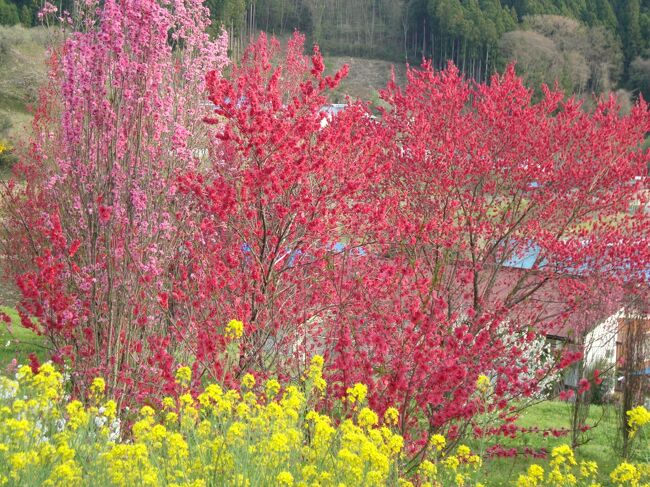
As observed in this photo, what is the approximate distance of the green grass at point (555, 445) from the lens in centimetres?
782

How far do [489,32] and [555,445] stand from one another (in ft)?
159

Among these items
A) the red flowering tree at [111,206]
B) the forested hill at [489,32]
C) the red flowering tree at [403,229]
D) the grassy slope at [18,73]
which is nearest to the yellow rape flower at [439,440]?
the red flowering tree at [403,229]

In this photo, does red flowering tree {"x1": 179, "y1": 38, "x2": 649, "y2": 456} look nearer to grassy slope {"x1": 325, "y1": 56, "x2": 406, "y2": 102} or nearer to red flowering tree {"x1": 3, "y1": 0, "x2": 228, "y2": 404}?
red flowering tree {"x1": 3, "y1": 0, "x2": 228, "y2": 404}

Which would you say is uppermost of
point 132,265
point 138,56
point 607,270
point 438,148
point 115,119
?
point 138,56

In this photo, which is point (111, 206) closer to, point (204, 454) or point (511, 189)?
point (204, 454)

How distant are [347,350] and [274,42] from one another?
39.0 feet

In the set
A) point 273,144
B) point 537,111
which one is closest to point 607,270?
point 537,111

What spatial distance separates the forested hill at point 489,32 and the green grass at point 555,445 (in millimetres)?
31902

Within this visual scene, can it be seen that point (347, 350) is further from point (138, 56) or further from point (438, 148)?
point (438, 148)

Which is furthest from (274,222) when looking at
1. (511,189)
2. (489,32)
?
(489,32)

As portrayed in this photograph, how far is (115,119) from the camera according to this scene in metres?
5.41

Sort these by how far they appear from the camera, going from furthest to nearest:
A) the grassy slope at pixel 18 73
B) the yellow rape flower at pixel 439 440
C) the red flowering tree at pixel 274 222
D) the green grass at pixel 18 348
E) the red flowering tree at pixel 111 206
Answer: the grassy slope at pixel 18 73, the green grass at pixel 18 348, the red flowering tree at pixel 274 222, the red flowering tree at pixel 111 206, the yellow rape flower at pixel 439 440

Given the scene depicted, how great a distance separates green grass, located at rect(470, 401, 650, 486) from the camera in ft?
25.6

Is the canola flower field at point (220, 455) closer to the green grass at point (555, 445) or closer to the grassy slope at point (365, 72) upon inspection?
the green grass at point (555, 445)
